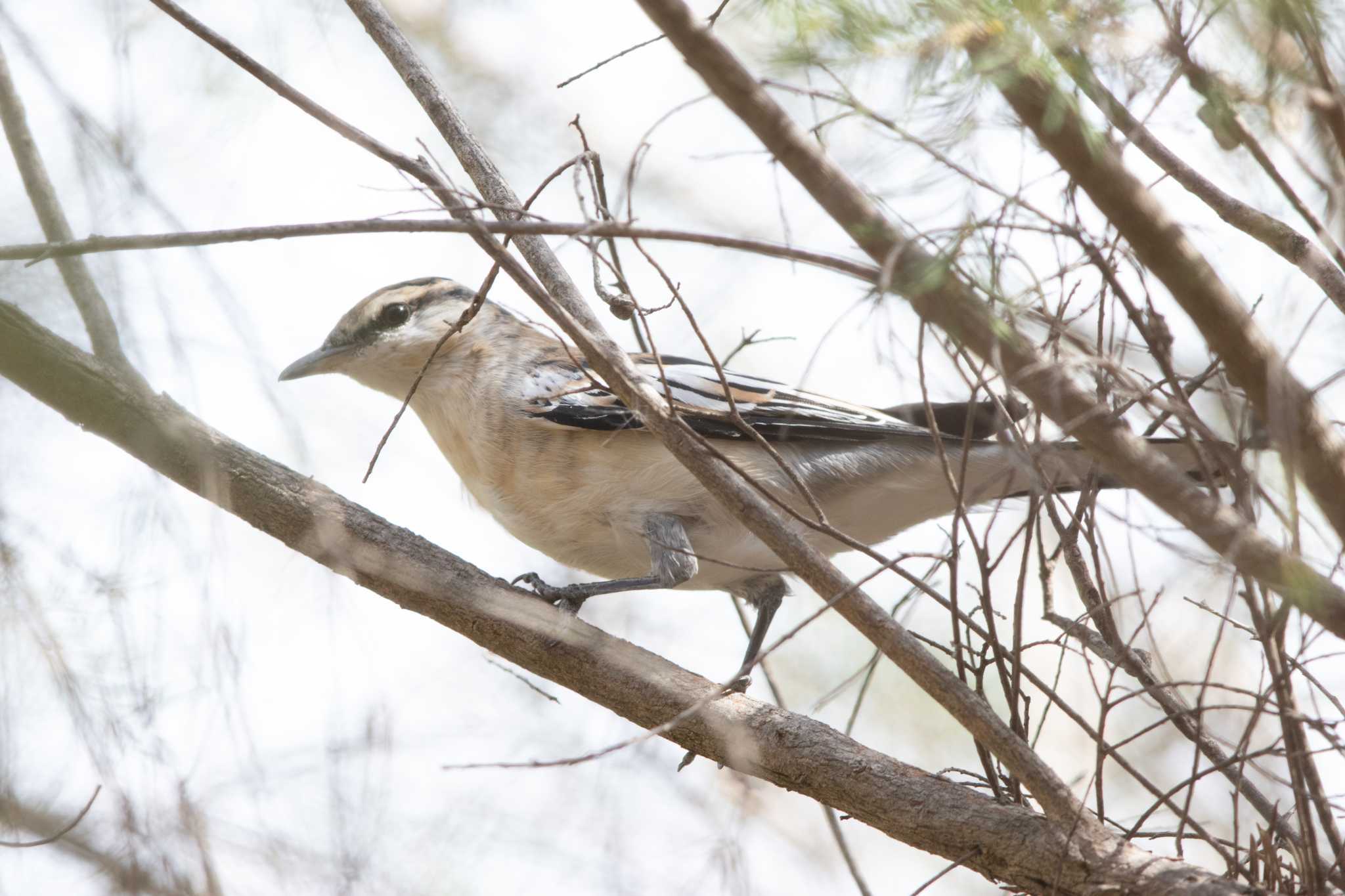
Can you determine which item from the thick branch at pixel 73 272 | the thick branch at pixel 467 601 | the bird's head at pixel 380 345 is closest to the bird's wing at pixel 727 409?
the bird's head at pixel 380 345

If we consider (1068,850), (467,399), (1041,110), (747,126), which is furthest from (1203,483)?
(467,399)

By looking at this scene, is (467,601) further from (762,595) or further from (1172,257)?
(1172,257)

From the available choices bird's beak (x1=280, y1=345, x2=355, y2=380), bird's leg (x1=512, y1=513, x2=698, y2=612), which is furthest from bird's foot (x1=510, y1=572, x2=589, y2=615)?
bird's beak (x1=280, y1=345, x2=355, y2=380)

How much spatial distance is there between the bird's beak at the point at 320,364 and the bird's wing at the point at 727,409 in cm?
98

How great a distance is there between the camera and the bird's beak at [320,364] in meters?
5.61

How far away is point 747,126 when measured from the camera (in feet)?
7.55

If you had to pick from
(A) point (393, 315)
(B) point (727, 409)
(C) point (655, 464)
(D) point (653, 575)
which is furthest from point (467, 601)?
(A) point (393, 315)

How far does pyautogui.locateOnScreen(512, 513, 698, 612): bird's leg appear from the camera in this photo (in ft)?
15.4

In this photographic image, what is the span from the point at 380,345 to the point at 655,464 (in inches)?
Answer: 62.4

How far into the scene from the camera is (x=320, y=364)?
5605 mm

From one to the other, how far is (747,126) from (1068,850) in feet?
6.76

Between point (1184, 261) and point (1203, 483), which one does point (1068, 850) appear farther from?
point (1184, 261)

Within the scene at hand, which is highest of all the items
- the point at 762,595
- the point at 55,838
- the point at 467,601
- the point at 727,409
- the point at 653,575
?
the point at 727,409

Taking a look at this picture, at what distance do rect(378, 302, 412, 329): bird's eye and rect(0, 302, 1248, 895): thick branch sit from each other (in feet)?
5.88
